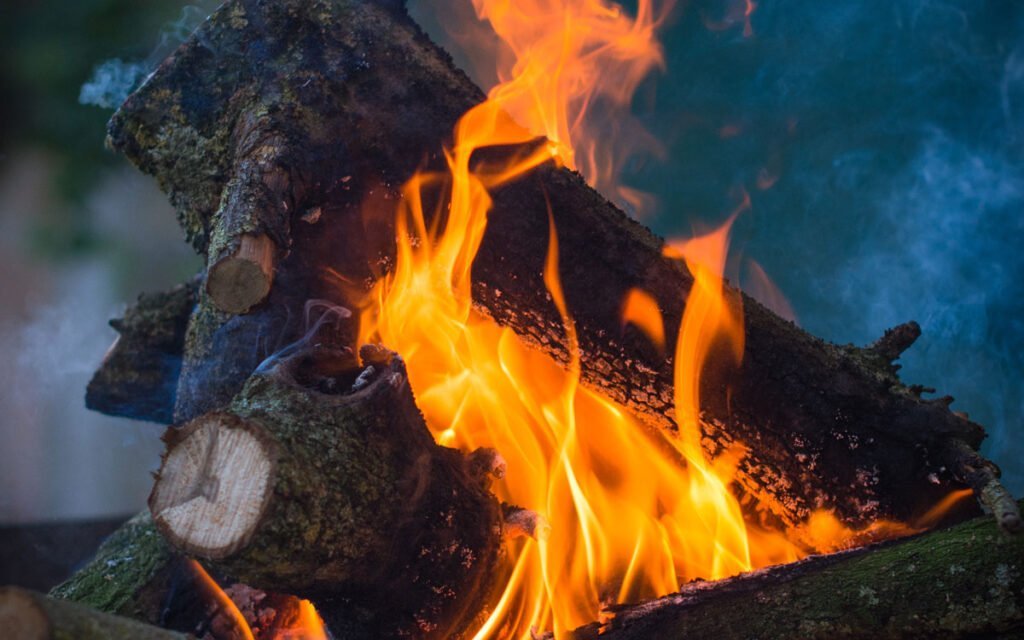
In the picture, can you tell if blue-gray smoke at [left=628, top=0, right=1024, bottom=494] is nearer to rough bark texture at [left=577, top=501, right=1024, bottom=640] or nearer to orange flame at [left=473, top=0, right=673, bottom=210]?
orange flame at [left=473, top=0, right=673, bottom=210]

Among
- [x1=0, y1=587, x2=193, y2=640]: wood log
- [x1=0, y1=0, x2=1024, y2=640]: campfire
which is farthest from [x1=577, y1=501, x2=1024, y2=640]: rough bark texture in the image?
[x1=0, y1=587, x2=193, y2=640]: wood log

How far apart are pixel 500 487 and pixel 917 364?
2903mm

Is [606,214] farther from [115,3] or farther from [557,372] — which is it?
[115,3]

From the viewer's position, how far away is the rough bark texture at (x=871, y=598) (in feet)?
5.51

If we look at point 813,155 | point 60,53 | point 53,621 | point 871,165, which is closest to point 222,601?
point 53,621

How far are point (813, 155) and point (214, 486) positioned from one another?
13.5ft

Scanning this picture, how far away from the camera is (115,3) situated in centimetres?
463

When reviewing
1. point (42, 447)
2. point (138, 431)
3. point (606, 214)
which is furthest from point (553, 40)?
point (42, 447)

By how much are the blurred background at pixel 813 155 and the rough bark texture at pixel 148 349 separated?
192cm

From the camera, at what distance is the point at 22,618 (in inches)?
41.4

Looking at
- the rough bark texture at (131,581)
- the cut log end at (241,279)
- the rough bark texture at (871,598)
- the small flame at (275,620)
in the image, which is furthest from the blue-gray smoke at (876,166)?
the rough bark texture at (131,581)

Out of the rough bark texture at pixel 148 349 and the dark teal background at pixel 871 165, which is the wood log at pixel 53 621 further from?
the dark teal background at pixel 871 165

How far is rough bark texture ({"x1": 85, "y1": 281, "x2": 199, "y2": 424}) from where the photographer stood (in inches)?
146

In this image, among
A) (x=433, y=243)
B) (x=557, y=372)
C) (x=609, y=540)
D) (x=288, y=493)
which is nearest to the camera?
(x=288, y=493)
